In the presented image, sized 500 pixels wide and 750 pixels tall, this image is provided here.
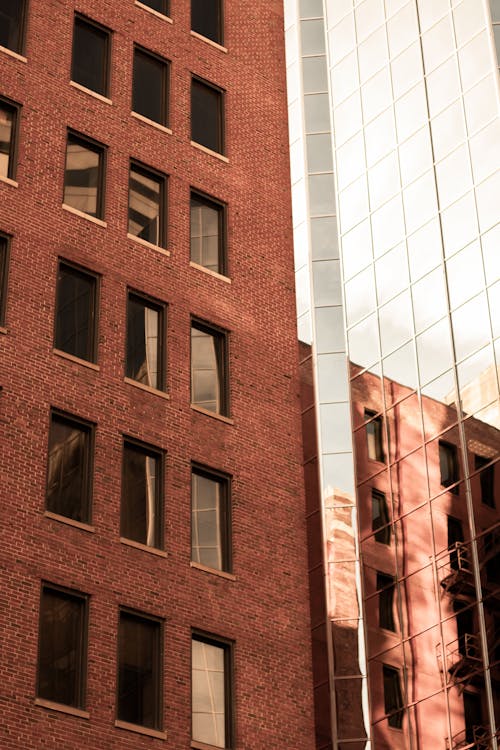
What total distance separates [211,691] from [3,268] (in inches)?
446

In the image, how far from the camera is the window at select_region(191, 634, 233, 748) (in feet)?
107

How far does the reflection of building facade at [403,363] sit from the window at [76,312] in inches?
712

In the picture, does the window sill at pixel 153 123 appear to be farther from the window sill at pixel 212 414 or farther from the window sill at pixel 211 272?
the window sill at pixel 212 414

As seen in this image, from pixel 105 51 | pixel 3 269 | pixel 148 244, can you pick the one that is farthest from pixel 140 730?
pixel 105 51

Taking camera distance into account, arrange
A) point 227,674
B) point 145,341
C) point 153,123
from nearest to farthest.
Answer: point 227,674 < point 145,341 < point 153,123

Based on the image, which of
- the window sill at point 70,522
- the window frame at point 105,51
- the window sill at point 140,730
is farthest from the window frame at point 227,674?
the window frame at point 105,51

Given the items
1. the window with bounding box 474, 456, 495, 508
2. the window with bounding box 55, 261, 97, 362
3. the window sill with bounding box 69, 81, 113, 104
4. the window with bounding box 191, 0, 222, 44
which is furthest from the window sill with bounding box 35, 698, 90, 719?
the window with bounding box 191, 0, 222, 44

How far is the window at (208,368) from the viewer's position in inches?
1483

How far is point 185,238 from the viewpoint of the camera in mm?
39906

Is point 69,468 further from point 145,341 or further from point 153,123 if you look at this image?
point 153,123

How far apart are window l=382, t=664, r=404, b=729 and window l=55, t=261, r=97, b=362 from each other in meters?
20.5

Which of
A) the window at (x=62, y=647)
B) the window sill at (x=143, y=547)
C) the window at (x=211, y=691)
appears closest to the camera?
the window at (x=62, y=647)

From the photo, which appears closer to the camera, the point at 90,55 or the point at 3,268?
the point at 3,268

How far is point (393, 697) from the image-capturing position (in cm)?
5041
